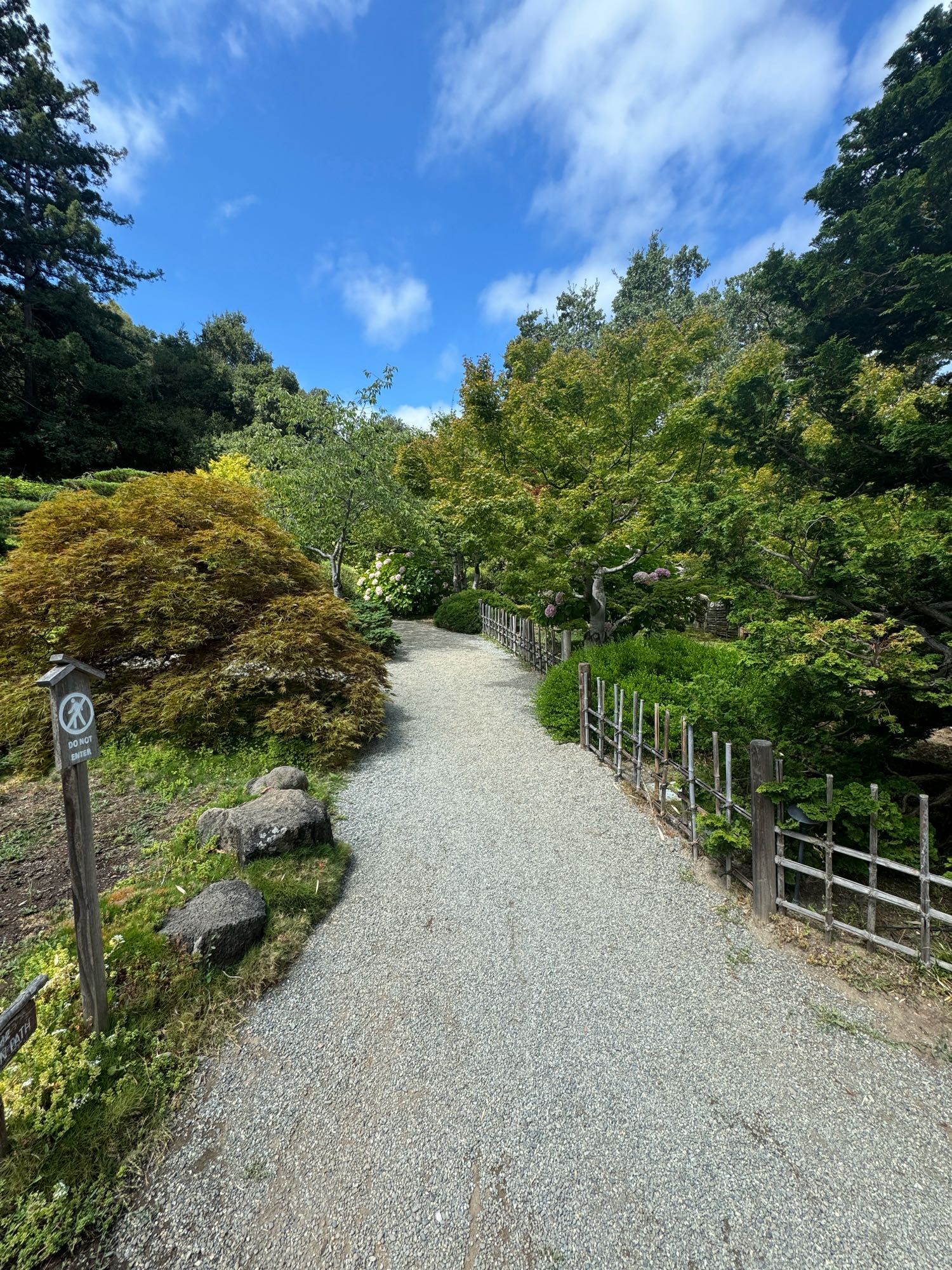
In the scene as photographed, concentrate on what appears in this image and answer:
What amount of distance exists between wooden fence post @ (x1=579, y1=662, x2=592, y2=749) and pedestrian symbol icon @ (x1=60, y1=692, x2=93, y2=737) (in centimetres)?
487

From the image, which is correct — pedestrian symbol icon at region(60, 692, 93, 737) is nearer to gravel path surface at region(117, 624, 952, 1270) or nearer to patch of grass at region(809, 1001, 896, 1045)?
gravel path surface at region(117, 624, 952, 1270)

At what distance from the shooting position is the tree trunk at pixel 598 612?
808 cm

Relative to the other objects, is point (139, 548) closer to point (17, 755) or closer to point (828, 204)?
point (17, 755)

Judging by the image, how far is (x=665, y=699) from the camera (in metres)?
5.54

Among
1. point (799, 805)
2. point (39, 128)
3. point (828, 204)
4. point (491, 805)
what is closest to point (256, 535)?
point (491, 805)

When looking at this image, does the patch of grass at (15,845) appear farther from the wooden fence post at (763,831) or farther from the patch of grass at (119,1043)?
the wooden fence post at (763,831)

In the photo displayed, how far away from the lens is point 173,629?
229 inches

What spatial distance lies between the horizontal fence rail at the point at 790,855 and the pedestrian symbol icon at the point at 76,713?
385 cm

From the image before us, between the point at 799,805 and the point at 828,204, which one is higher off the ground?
the point at 828,204

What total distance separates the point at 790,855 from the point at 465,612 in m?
11.3

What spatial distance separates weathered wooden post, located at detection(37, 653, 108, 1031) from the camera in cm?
228

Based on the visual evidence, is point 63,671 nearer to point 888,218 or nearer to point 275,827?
point 275,827

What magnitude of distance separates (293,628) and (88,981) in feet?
13.4

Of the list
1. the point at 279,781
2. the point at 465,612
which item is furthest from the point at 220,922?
the point at 465,612
